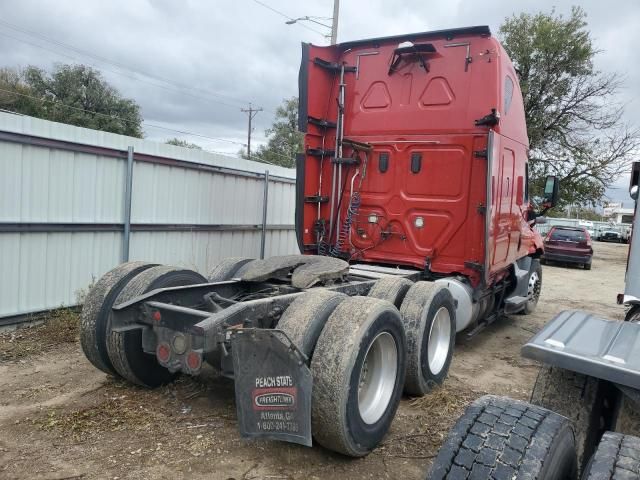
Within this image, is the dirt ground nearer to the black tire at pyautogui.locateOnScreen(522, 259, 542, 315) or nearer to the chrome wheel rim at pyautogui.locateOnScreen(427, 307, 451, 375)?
the chrome wheel rim at pyautogui.locateOnScreen(427, 307, 451, 375)

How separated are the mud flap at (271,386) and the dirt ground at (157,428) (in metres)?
0.42

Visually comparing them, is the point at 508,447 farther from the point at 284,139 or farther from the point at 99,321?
the point at 284,139

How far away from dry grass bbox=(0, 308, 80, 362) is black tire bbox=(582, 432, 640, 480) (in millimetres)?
5410

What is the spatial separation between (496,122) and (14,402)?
5233 mm

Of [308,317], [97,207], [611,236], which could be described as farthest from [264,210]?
[611,236]

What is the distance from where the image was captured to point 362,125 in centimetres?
614

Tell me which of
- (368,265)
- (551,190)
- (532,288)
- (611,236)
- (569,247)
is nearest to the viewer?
(368,265)

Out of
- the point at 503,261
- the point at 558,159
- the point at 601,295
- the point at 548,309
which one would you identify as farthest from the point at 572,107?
the point at 503,261

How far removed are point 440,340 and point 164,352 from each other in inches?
108

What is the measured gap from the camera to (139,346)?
394 centimetres

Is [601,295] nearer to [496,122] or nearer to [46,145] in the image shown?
[496,122]

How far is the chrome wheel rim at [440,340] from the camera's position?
4.79 m

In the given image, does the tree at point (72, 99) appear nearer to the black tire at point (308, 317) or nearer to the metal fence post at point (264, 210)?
the metal fence post at point (264, 210)

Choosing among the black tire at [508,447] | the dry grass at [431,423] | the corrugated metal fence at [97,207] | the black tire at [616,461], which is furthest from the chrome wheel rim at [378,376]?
the corrugated metal fence at [97,207]
